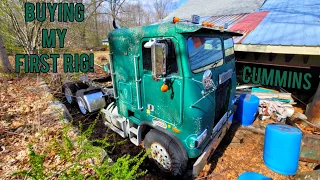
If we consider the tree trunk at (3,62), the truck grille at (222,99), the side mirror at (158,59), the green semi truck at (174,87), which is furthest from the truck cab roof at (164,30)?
the tree trunk at (3,62)

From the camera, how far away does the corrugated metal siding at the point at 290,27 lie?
4777 mm

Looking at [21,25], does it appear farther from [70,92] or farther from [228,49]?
[228,49]

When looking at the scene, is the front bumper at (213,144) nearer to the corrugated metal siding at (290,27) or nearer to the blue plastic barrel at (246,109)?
the blue plastic barrel at (246,109)

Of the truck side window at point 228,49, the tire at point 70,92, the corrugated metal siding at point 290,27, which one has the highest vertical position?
the corrugated metal siding at point 290,27

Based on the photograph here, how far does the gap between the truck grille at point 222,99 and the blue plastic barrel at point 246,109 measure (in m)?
1.35

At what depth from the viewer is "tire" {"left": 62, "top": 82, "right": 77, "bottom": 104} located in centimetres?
595

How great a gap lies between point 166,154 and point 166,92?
111 cm

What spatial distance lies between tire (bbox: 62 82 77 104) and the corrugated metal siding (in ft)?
18.6

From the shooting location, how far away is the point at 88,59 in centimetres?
871

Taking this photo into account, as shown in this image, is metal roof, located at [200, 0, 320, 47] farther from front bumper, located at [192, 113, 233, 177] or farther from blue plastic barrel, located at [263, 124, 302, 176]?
front bumper, located at [192, 113, 233, 177]

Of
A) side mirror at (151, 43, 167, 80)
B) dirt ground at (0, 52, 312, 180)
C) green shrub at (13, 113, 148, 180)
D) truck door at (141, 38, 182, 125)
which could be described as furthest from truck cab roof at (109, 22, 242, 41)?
dirt ground at (0, 52, 312, 180)

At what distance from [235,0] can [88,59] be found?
31.3 feet

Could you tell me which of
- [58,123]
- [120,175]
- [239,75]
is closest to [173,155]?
[120,175]

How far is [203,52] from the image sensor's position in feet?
9.50
